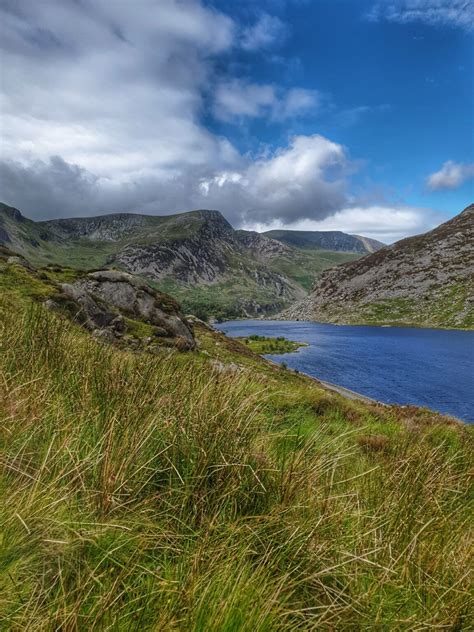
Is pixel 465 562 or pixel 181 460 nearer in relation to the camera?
pixel 465 562

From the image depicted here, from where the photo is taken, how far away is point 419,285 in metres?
164

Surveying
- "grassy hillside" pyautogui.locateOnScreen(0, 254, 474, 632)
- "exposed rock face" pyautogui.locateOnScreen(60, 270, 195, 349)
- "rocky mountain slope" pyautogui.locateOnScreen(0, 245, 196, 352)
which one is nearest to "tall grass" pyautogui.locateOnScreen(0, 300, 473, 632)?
"grassy hillside" pyautogui.locateOnScreen(0, 254, 474, 632)

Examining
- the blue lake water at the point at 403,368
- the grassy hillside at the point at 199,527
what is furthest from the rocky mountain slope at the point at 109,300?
the blue lake water at the point at 403,368

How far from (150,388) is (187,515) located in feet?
7.80

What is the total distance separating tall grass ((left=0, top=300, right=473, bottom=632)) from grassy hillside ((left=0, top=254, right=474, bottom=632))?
0.02 metres

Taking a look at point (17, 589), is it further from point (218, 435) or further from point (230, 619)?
point (218, 435)

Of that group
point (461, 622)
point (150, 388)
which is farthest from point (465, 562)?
point (150, 388)

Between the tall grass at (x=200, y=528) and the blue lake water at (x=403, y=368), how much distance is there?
40.3 meters

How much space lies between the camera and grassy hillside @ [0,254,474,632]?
2.27 metres

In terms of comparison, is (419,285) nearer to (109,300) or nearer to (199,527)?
(109,300)

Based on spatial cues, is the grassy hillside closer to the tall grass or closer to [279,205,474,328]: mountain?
the tall grass

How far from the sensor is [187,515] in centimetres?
334

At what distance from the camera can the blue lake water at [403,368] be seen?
45.3m

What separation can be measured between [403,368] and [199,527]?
69016mm
